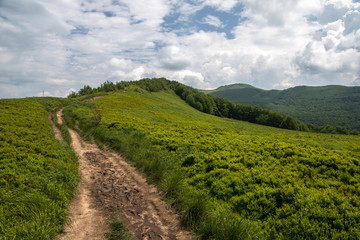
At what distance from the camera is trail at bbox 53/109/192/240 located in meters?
5.52

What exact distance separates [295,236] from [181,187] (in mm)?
4125

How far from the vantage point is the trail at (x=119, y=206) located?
18.1 ft

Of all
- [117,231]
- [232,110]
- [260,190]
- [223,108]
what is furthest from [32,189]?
[232,110]

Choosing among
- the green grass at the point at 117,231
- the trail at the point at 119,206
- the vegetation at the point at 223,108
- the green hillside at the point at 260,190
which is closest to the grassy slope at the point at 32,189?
the trail at the point at 119,206

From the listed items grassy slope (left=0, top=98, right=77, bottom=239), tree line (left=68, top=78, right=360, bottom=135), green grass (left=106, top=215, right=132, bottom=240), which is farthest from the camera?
tree line (left=68, top=78, right=360, bottom=135)

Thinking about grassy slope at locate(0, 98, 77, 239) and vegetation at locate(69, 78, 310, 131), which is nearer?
grassy slope at locate(0, 98, 77, 239)

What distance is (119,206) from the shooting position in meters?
6.80

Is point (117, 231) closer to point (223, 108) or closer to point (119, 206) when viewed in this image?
point (119, 206)

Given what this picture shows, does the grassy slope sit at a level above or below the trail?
above

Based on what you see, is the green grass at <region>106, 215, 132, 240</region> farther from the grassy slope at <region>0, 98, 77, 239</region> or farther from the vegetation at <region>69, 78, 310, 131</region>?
the vegetation at <region>69, 78, 310, 131</region>

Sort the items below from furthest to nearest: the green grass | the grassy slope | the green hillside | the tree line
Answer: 1. the tree line
2. the green hillside
3. the green grass
4. the grassy slope

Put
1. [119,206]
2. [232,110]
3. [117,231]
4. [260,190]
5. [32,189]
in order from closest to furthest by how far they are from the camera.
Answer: [117,231], [32,189], [119,206], [260,190], [232,110]

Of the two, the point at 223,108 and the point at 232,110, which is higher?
the point at 223,108

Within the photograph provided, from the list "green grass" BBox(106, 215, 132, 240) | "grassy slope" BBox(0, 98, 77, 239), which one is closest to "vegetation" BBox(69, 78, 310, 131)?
"grassy slope" BBox(0, 98, 77, 239)
